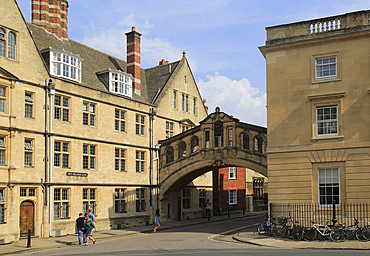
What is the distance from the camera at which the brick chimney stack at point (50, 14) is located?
2809 centimetres

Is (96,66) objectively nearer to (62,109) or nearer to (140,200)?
(62,109)

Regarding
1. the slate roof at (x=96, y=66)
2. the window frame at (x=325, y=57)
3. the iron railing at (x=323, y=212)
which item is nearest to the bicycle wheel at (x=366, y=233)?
the iron railing at (x=323, y=212)

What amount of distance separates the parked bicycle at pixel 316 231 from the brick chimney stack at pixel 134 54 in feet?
61.3

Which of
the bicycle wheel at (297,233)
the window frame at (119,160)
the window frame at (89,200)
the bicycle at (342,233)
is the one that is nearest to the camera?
the bicycle at (342,233)

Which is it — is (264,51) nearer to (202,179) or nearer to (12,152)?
(12,152)

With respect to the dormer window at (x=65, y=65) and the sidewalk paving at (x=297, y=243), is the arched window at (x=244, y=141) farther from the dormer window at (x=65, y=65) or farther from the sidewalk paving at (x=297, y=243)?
the dormer window at (x=65, y=65)

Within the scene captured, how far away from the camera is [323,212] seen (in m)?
21.3

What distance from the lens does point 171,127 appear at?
35.2 metres

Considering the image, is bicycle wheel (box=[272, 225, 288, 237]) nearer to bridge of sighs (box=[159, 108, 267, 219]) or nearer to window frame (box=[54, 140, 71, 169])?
bridge of sighs (box=[159, 108, 267, 219])

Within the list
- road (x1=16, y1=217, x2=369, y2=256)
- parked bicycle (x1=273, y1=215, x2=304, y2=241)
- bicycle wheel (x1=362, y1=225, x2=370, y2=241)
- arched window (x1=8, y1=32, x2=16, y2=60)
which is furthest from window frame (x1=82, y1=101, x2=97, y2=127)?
bicycle wheel (x1=362, y1=225, x2=370, y2=241)

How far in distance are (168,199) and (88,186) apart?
904 cm

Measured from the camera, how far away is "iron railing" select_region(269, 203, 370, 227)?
2025 cm

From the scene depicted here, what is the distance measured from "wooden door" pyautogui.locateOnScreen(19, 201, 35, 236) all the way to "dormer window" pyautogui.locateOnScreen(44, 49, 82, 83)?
8.17m

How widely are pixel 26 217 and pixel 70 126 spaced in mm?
6173
